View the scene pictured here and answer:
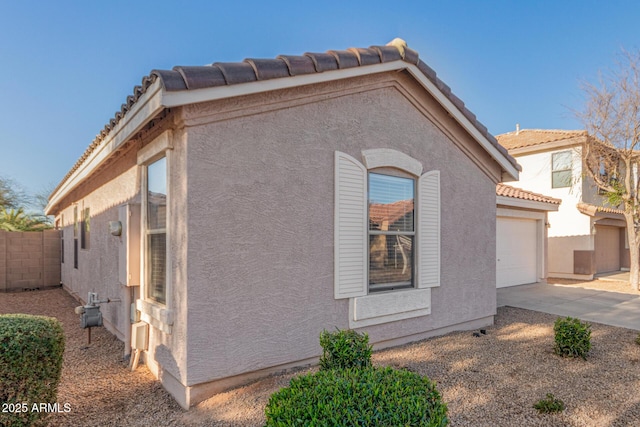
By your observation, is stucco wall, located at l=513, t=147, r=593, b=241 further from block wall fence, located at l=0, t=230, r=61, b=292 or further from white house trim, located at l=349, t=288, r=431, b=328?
block wall fence, located at l=0, t=230, r=61, b=292

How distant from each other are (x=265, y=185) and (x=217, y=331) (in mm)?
1948

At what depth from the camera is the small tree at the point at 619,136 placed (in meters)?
13.5

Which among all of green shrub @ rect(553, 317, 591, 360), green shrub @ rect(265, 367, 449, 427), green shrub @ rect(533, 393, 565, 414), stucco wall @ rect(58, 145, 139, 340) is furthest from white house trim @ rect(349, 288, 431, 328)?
stucco wall @ rect(58, 145, 139, 340)

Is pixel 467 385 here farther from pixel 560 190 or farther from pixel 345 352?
pixel 560 190

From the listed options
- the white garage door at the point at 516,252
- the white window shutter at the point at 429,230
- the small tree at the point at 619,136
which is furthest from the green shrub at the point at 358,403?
the small tree at the point at 619,136

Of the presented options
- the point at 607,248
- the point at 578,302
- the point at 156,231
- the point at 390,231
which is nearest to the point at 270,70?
the point at 156,231

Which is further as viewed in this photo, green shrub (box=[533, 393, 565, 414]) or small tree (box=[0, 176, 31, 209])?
small tree (box=[0, 176, 31, 209])

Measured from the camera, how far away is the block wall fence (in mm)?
13867

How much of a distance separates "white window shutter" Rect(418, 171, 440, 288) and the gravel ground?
1.22 m

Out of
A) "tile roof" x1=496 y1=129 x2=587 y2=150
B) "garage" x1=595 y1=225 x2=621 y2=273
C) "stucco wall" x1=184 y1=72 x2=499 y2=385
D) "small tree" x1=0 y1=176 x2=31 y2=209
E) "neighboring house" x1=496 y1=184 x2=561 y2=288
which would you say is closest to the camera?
"stucco wall" x1=184 y1=72 x2=499 y2=385

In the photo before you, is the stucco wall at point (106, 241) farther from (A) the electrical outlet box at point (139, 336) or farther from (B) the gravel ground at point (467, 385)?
(B) the gravel ground at point (467, 385)

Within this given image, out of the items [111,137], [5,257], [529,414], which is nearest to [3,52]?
[5,257]

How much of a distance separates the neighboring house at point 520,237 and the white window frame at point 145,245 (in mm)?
10512

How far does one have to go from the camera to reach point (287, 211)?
16.2ft
